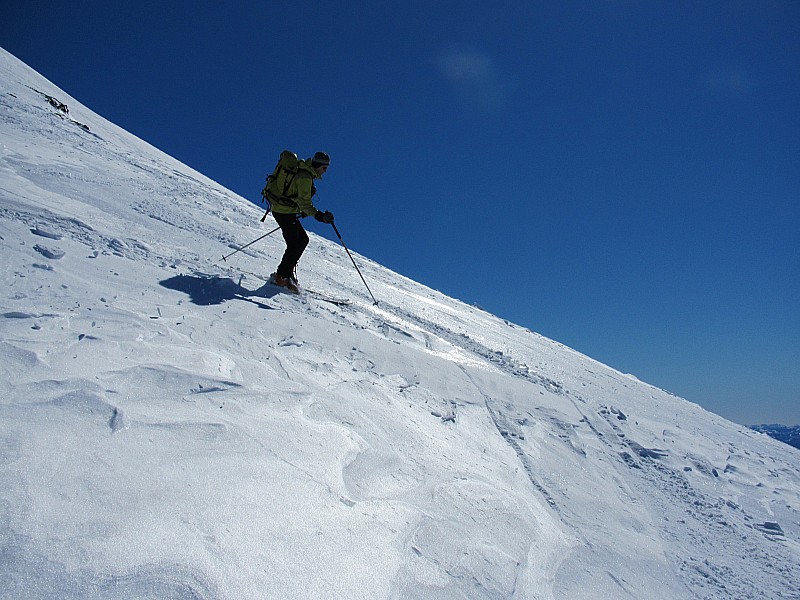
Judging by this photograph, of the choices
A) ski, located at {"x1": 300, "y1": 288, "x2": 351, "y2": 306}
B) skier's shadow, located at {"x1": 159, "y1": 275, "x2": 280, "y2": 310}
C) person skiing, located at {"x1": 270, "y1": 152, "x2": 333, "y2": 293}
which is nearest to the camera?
skier's shadow, located at {"x1": 159, "y1": 275, "x2": 280, "y2": 310}

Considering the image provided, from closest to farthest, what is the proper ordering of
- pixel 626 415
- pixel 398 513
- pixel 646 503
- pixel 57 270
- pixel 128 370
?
pixel 398 513 < pixel 128 370 < pixel 646 503 < pixel 57 270 < pixel 626 415

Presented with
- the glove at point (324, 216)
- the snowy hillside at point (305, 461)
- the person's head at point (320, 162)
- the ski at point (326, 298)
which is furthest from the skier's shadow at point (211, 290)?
the person's head at point (320, 162)

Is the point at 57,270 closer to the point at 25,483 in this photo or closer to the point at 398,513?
the point at 25,483

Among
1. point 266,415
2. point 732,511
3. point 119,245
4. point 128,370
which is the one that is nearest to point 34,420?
point 128,370

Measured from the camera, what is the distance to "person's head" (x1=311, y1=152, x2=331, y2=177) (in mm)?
7160

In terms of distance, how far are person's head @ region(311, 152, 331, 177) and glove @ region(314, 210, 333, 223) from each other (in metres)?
0.65

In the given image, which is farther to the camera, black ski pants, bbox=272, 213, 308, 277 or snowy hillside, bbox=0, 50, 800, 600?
black ski pants, bbox=272, 213, 308, 277

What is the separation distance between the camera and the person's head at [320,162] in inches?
282

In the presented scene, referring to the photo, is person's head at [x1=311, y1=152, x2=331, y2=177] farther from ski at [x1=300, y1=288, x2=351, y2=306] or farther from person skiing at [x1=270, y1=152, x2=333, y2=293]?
ski at [x1=300, y1=288, x2=351, y2=306]

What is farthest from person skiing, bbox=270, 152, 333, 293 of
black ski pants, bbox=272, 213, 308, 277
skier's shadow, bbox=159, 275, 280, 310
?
skier's shadow, bbox=159, 275, 280, 310

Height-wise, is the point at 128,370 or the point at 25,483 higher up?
the point at 128,370

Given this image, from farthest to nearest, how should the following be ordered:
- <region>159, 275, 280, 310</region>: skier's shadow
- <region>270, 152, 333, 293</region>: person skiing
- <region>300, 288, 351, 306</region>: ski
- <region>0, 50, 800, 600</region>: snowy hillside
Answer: <region>270, 152, 333, 293</region>: person skiing
<region>300, 288, 351, 306</region>: ski
<region>159, 275, 280, 310</region>: skier's shadow
<region>0, 50, 800, 600</region>: snowy hillside

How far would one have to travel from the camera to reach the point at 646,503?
3.92 metres

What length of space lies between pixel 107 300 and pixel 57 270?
30.4 inches
